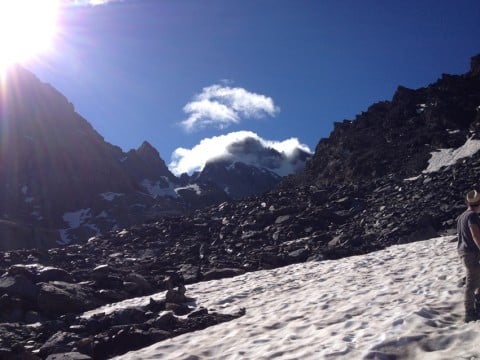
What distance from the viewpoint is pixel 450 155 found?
41656 millimetres

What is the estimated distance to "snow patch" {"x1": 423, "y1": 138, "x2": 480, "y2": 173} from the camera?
39344mm

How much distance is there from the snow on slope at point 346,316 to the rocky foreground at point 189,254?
3.76 feet

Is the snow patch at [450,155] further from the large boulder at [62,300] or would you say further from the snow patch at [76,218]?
the snow patch at [76,218]

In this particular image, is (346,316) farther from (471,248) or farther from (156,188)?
(156,188)

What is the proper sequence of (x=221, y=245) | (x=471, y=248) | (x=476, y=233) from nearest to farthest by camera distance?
1. (x=476, y=233)
2. (x=471, y=248)
3. (x=221, y=245)

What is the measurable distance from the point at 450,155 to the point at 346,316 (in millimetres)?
36232

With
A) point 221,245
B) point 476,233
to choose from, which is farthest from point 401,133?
point 476,233

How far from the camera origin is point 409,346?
717 centimetres

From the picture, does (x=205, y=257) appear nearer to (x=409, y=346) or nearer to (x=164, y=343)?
(x=164, y=343)

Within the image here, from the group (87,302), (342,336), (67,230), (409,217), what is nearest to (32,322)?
(87,302)

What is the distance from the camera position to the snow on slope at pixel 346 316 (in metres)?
7.29

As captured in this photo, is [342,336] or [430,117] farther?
[430,117]

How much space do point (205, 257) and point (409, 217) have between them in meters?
11.3

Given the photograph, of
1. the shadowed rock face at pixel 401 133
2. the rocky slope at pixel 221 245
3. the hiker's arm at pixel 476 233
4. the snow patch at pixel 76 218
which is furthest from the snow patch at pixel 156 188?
the hiker's arm at pixel 476 233
